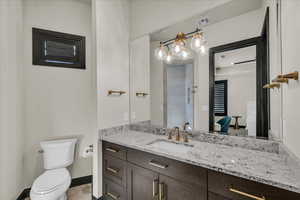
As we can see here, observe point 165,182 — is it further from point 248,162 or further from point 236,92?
point 236,92

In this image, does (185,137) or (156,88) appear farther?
(156,88)

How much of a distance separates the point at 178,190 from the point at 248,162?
0.54m

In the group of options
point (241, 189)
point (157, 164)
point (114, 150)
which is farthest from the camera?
point (114, 150)

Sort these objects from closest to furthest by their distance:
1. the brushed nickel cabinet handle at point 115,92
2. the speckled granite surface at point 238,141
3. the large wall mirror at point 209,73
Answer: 1. the speckled granite surface at point 238,141
2. the large wall mirror at point 209,73
3. the brushed nickel cabinet handle at point 115,92

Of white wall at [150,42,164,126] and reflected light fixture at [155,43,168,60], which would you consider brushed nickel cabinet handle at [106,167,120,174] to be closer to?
white wall at [150,42,164,126]

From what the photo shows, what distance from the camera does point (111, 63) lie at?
1931mm

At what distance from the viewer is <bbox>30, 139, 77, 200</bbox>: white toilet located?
1500mm

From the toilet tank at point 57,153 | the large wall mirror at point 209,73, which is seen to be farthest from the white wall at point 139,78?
the toilet tank at point 57,153

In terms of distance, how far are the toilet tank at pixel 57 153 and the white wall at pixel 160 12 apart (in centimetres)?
191

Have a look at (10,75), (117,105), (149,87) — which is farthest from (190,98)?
(10,75)

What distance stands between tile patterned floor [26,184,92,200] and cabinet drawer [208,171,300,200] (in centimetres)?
189

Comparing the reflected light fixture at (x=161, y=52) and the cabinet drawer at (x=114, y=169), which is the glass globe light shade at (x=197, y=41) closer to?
the reflected light fixture at (x=161, y=52)

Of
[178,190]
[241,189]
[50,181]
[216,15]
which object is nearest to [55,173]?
[50,181]

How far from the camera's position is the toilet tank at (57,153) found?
195 centimetres
